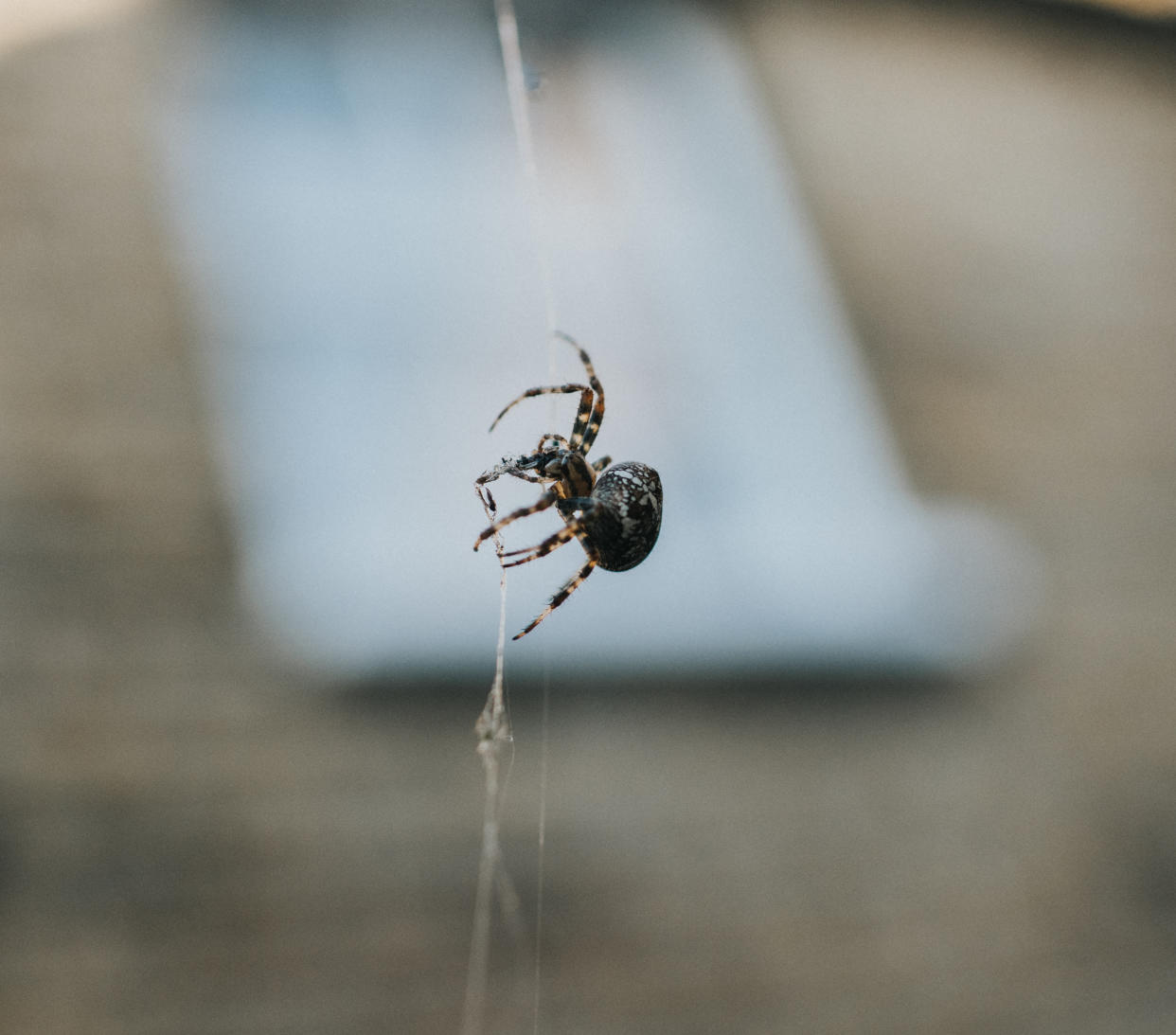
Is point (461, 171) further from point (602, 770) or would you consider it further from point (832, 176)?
point (602, 770)

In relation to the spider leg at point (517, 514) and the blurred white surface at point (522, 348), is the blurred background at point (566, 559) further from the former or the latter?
the spider leg at point (517, 514)

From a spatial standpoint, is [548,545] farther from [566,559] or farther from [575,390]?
[566,559]

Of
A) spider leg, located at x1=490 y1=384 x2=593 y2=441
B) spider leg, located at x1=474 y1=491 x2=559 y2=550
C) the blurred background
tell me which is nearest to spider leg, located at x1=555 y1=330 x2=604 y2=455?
spider leg, located at x1=490 y1=384 x2=593 y2=441

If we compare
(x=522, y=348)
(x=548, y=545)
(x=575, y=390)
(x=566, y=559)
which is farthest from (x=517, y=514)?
(x=522, y=348)

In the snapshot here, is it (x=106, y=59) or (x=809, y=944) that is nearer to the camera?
(x=809, y=944)

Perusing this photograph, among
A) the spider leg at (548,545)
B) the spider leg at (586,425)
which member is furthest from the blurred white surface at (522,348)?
the spider leg at (548,545)

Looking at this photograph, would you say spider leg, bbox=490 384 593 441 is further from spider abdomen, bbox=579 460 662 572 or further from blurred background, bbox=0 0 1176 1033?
blurred background, bbox=0 0 1176 1033

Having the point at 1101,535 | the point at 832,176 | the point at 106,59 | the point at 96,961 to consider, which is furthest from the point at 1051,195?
the point at 96,961
